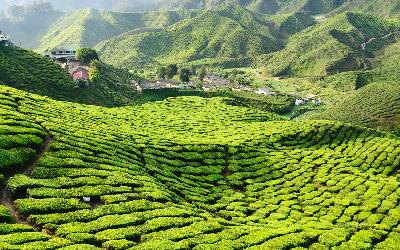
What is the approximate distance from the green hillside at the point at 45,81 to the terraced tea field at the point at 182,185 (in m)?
31.8

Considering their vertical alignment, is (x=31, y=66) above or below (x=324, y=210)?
above

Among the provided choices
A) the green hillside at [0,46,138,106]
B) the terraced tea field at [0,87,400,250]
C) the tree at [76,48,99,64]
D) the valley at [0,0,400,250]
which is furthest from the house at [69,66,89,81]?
the terraced tea field at [0,87,400,250]

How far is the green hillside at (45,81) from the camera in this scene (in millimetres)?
110562

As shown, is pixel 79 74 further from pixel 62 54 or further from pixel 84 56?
pixel 62 54

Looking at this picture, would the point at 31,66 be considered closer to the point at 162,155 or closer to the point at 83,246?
the point at 162,155

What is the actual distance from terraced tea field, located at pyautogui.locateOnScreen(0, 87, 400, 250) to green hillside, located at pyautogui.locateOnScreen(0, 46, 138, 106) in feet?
104

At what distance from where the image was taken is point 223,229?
1608 inches

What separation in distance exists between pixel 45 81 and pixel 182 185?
76.7 m

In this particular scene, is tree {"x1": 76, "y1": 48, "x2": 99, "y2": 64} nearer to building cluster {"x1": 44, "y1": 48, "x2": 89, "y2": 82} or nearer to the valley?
building cluster {"x1": 44, "y1": 48, "x2": 89, "y2": 82}

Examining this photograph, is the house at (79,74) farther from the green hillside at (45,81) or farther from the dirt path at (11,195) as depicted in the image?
the dirt path at (11,195)

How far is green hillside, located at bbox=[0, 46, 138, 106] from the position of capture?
110562mm

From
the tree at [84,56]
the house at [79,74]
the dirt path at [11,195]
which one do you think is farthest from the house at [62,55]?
the dirt path at [11,195]

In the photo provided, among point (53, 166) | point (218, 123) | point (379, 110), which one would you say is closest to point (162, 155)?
point (53, 166)

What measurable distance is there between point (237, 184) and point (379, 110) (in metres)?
136
